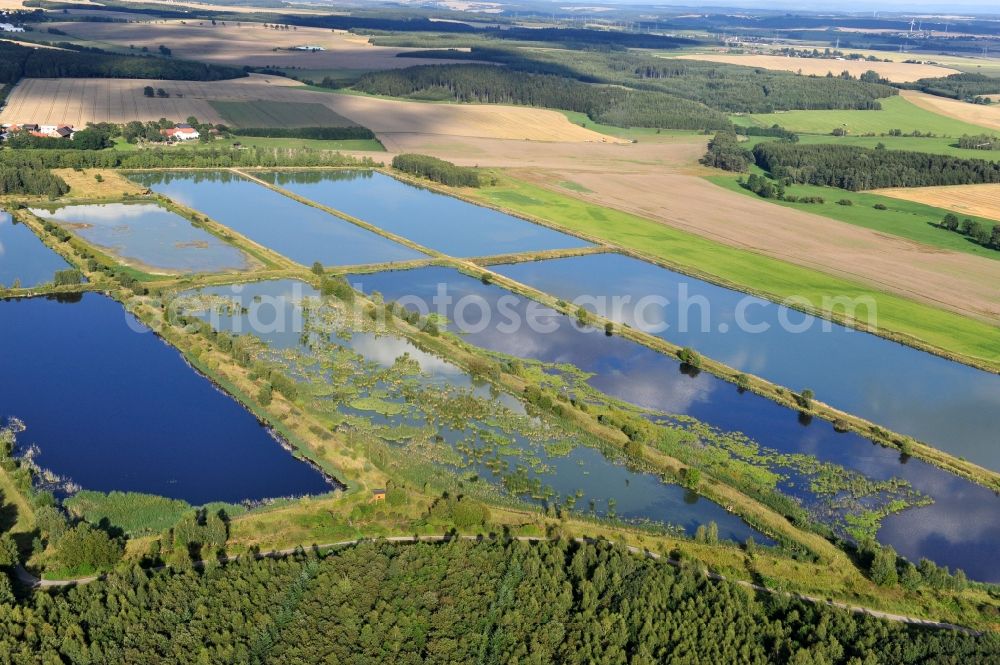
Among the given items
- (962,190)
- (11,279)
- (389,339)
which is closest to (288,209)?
(11,279)

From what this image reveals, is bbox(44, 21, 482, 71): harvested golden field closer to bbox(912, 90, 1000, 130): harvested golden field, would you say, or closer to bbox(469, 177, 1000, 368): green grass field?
bbox(912, 90, 1000, 130): harvested golden field

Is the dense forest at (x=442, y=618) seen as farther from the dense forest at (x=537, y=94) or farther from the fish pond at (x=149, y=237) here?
the dense forest at (x=537, y=94)

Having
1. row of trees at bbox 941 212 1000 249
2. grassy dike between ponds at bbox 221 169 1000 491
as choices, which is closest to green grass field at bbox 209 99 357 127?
grassy dike between ponds at bbox 221 169 1000 491

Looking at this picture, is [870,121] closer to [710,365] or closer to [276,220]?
[276,220]

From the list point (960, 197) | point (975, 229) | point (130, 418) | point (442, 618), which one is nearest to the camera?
point (442, 618)

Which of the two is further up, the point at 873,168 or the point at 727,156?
the point at 727,156

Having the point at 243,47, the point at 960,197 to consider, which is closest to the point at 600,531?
the point at 960,197

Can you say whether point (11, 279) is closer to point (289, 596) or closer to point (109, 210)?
point (109, 210)

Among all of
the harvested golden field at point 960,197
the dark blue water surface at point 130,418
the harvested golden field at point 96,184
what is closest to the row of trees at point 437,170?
the harvested golden field at point 96,184
